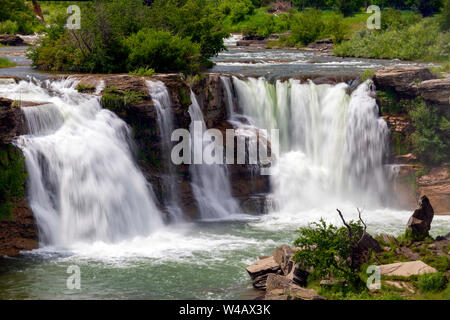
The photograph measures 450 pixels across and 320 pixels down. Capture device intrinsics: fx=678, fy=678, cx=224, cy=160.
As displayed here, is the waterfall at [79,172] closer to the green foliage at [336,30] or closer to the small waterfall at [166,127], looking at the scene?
the small waterfall at [166,127]

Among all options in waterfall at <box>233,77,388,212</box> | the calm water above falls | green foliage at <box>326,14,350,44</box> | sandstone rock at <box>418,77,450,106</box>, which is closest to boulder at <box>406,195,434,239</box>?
the calm water above falls

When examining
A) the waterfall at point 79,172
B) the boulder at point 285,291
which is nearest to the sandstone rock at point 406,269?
the boulder at point 285,291

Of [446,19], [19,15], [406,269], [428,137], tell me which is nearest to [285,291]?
[406,269]

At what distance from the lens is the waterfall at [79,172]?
23.2 meters

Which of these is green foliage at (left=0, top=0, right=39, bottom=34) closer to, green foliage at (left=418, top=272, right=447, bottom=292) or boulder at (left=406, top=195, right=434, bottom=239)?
boulder at (left=406, top=195, right=434, bottom=239)

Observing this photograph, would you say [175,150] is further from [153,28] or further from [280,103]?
[153,28]

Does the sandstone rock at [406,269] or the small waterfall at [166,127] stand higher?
the small waterfall at [166,127]

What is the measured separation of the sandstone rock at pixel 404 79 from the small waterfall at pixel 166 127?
1025cm

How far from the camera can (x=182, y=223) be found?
87.2 ft

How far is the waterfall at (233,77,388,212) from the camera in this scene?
31.0m

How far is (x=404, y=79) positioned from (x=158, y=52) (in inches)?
448

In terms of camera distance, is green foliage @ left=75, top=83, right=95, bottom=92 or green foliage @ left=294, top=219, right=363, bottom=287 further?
green foliage @ left=75, top=83, right=95, bottom=92

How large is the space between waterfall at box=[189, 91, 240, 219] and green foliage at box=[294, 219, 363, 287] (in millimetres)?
9293

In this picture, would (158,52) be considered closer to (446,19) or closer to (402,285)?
(402,285)
